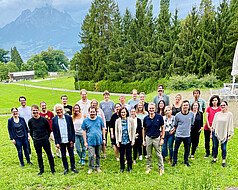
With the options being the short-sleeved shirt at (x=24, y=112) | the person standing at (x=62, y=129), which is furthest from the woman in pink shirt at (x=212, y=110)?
the short-sleeved shirt at (x=24, y=112)

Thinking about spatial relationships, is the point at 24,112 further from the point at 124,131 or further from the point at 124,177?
the point at 124,177

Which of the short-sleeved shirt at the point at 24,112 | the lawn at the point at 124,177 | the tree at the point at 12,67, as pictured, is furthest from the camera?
the tree at the point at 12,67

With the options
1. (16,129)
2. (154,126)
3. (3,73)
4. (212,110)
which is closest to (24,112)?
(16,129)

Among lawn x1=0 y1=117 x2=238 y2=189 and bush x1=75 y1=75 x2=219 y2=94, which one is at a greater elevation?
bush x1=75 y1=75 x2=219 y2=94

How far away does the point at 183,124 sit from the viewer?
484cm

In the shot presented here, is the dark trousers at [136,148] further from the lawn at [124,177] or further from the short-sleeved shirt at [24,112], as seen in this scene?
the short-sleeved shirt at [24,112]

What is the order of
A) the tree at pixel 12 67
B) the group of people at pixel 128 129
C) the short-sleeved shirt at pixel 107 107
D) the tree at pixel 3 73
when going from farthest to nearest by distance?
the tree at pixel 12 67 → the tree at pixel 3 73 → the short-sleeved shirt at pixel 107 107 → the group of people at pixel 128 129

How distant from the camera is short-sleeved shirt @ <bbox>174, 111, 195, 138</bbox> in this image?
4832 mm

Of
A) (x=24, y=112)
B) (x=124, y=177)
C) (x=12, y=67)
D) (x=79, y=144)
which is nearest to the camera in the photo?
(x=124, y=177)

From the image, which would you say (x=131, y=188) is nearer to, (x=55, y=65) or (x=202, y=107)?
(x=202, y=107)

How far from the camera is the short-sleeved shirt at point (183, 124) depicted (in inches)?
190

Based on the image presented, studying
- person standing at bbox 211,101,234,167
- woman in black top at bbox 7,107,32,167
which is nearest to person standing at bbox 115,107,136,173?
person standing at bbox 211,101,234,167

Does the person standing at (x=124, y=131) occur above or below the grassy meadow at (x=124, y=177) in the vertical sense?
above

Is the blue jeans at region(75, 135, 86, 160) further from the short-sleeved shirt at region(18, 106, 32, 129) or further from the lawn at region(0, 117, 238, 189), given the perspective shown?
the short-sleeved shirt at region(18, 106, 32, 129)
